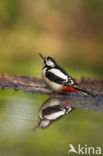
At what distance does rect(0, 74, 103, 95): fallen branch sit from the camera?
357 inches

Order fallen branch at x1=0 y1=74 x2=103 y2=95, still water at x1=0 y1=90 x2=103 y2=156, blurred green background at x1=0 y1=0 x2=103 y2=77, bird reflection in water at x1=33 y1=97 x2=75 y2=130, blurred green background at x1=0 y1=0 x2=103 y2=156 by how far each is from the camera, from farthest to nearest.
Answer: blurred green background at x1=0 y1=0 x2=103 y2=77 < fallen branch at x1=0 y1=74 x2=103 y2=95 < bird reflection in water at x1=33 y1=97 x2=75 y2=130 < blurred green background at x1=0 y1=0 x2=103 y2=156 < still water at x1=0 y1=90 x2=103 y2=156

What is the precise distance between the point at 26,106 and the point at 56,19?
16267 millimetres

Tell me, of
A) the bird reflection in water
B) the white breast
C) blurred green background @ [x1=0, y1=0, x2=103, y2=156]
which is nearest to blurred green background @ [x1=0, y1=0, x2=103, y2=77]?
blurred green background @ [x1=0, y1=0, x2=103, y2=156]

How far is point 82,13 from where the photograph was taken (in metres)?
24.1

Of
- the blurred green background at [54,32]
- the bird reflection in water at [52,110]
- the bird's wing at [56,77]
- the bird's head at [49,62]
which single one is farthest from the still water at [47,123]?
the blurred green background at [54,32]

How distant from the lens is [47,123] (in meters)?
6.18

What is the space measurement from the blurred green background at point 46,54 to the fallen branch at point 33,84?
1.64 feet

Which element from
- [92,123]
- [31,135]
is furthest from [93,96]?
[31,135]

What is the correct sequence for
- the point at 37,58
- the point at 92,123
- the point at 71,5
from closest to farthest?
the point at 92,123, the point at 37,58, the point at 71,5

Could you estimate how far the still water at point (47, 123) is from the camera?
524 centimetres

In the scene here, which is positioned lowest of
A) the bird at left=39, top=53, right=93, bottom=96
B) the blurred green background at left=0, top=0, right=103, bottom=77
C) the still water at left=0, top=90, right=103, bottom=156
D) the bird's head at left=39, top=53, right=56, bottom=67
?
the still water at left=0, top=90, right=103, bottom=156

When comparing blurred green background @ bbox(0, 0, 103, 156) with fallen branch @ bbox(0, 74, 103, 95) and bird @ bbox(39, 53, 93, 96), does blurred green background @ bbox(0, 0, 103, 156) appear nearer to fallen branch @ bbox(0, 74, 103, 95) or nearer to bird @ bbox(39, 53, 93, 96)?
bird @ bbox(39, 53, 93, 96)

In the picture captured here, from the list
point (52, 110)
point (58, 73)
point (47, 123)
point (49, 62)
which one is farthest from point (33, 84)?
point (47, 123)

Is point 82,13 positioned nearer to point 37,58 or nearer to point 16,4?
point 16,4
